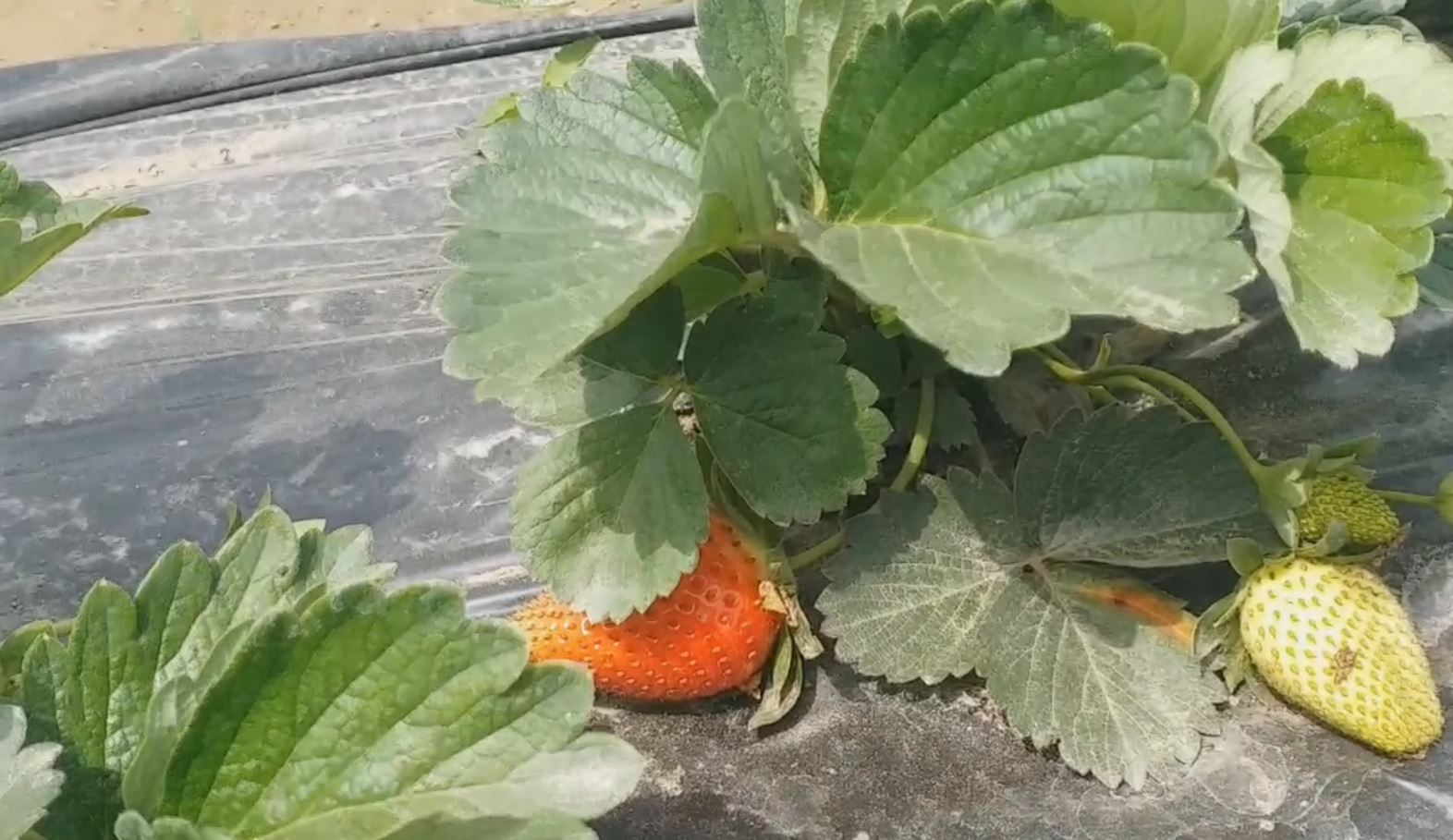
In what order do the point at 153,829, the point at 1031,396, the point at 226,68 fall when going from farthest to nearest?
the point at 226,68
the point at 1031,396
the point at 153,829

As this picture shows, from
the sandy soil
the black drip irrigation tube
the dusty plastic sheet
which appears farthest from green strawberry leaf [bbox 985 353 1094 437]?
the sandy soil

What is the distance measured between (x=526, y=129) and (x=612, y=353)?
112mm

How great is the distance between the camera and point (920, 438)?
69 cm

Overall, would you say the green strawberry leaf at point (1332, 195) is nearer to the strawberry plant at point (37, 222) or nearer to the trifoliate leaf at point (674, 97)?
the trifoliate leaf at point (674, 97)

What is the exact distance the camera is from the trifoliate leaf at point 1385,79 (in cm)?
58

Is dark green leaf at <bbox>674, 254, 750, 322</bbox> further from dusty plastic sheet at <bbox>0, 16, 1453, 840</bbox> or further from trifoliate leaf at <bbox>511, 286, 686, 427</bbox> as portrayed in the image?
dusty plastic sheet at <bbox>0, 16, 1453, 840</bbox>

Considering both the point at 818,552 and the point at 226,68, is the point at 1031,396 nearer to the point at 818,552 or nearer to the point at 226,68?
the point at 818,552

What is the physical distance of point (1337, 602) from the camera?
59 cm

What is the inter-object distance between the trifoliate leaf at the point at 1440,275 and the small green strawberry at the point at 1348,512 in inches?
4.2

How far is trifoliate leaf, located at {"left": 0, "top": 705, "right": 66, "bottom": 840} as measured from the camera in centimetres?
41

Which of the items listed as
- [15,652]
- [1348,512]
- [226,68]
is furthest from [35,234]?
[226,68]

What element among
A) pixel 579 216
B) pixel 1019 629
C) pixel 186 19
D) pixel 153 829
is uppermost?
pixel 579 216

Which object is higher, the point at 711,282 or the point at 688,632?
the point at 711,282

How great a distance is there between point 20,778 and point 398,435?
0.51 meters
